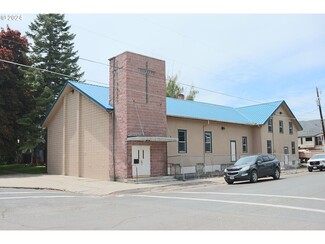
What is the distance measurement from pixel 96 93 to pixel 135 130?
5070mm

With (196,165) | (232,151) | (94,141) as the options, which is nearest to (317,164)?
(232,151)

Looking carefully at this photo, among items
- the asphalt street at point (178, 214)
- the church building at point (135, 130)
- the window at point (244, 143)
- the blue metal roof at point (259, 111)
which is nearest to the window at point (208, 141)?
the church building at point (135, 130)

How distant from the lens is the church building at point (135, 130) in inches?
869

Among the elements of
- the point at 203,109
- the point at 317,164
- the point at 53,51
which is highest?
the point at 53,51

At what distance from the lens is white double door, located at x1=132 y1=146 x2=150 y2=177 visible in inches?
858

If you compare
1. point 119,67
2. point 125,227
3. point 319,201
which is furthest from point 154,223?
point 119,67

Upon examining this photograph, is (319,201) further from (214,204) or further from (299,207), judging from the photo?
(214,204)

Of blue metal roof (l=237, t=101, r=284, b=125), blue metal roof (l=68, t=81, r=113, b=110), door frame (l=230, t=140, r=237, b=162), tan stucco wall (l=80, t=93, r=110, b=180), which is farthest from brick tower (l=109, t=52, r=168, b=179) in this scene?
blue metal roof (l=237, t=101, r=284, b=125)

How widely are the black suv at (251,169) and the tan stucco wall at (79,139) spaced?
7830 millimetres

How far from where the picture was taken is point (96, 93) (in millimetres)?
25141

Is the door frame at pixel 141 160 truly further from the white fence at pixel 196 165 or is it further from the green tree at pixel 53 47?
the green tree at pixel 53 47

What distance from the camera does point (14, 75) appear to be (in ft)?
102

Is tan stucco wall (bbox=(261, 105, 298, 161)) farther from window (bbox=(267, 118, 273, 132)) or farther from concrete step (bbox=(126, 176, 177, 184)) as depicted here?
concrete step (bbox=(126, 176, 177, 184))

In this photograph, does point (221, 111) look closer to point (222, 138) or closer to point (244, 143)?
point (244, 143)
